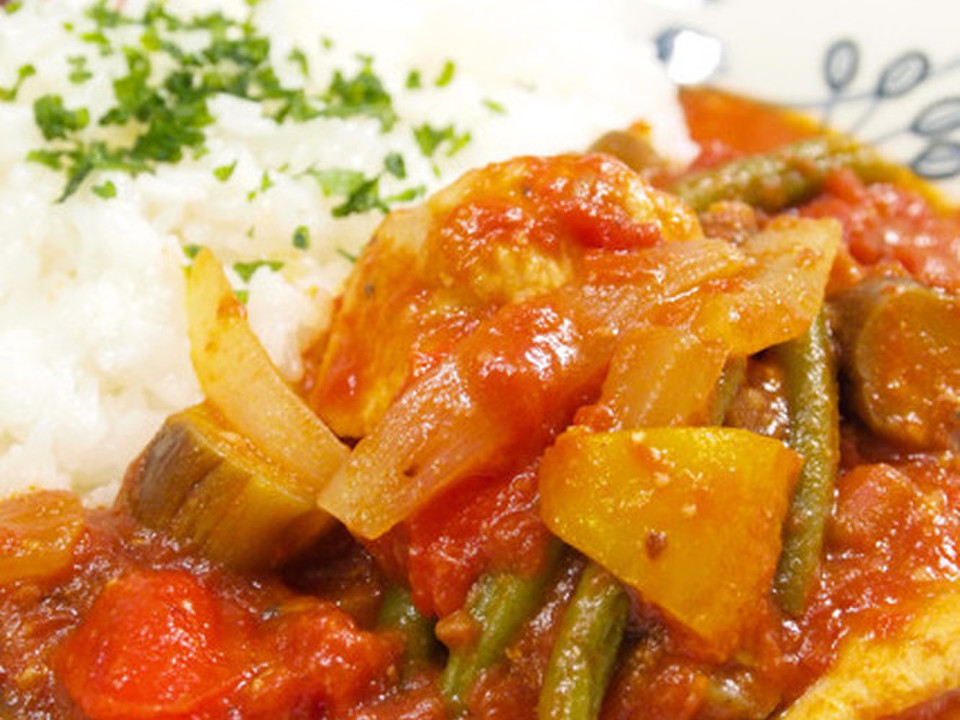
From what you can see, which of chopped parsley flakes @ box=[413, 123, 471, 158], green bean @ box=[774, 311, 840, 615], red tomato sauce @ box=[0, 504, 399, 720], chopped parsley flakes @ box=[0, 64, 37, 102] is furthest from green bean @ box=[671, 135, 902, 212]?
chopped parsley flakes @ box=[0, 64, 37, 102]

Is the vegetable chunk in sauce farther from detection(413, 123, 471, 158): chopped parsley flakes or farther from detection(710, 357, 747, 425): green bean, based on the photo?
detection(413, 123, 471, 158): chopped parsley flakes

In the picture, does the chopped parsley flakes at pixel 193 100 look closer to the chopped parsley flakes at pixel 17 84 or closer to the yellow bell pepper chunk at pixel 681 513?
the chopped parsley flakes at pixel 17 84

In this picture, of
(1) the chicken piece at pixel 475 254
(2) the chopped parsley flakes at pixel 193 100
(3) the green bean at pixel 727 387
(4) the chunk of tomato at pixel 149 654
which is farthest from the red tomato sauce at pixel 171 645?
(2) the chopped parsley flakes at pixel 193 100

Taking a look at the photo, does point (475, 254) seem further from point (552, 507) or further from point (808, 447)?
point (808, 447)

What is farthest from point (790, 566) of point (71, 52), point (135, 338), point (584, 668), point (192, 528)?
point (71, 52)

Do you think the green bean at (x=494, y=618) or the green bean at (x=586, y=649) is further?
the green bean at (x=494, y=618)
